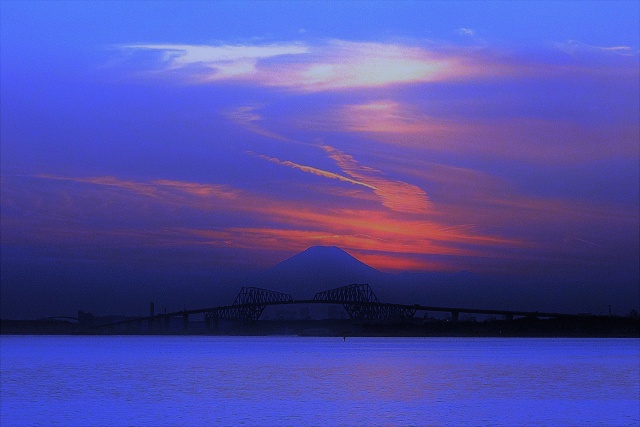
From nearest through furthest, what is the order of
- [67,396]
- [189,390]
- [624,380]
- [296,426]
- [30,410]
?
1. [296,426]
2. [30,410]
3. [67,396]
4. [189,390]
5. [624,380]

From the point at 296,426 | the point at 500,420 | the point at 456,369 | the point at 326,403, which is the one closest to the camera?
the point at 296,426

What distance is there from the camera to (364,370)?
240 ft

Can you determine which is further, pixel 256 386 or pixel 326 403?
pixel 256 386

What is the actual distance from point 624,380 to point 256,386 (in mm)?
23647

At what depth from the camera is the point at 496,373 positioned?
70188mm

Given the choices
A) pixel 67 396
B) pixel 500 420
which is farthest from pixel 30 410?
pixel 500 420

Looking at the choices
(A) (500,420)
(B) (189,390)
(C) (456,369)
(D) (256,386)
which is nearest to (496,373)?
(C) (456,369)

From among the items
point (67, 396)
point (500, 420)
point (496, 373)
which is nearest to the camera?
point (500, 420)

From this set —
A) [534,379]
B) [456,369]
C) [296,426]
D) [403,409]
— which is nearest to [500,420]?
[403,409]

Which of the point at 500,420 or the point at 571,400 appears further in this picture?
the point at 571,400

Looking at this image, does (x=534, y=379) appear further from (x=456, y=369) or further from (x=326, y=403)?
(x=326, y=403)

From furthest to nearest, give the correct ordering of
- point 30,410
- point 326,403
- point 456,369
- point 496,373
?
point 456,369, point 496,373, point 326,403, point 30,410

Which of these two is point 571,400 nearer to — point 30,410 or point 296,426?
point 296,426

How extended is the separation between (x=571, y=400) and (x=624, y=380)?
17.2 m
